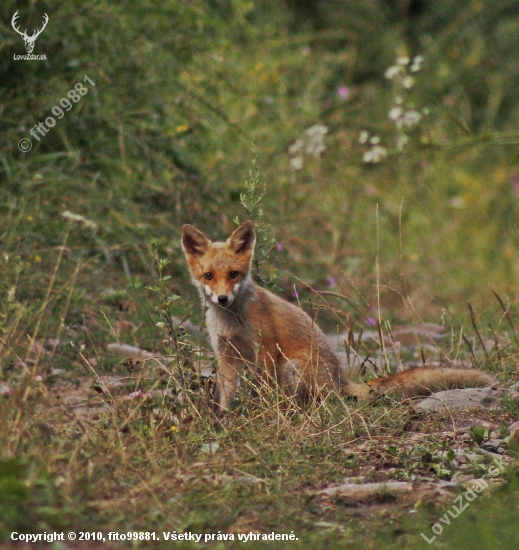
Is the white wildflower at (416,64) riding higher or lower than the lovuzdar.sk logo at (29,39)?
lower

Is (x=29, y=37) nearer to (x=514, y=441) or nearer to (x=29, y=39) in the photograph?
(x=29, y=39)

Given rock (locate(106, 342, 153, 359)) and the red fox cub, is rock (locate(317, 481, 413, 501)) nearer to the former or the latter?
the red fox cub

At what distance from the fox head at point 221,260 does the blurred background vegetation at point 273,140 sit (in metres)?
1.03

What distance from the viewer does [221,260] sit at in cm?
630

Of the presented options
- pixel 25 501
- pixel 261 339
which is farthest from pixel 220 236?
pixel 25 501

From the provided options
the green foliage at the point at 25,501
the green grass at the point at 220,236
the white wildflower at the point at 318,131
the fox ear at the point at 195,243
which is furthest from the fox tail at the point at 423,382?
the white wildflower at the point at 318,131

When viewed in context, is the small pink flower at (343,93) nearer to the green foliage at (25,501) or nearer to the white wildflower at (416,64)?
the white wildflower at (416,64)

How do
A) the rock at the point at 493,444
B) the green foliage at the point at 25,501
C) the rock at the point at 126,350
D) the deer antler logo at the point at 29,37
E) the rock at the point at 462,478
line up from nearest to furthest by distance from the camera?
the green foliage at the point at 25,501 < the rock at the point at 462,478 < the rock at the point at 493,444 < the rock at the point at 126,350 < the deer antler logo at the point at 29,37

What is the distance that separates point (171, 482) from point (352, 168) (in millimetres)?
9662

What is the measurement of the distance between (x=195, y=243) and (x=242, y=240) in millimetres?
346

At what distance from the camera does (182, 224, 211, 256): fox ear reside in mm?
6371

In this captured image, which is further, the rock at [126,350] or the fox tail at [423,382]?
the rock at [126,350]

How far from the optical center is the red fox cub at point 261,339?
593cm

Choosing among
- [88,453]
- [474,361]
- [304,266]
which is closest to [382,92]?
[304,266]
